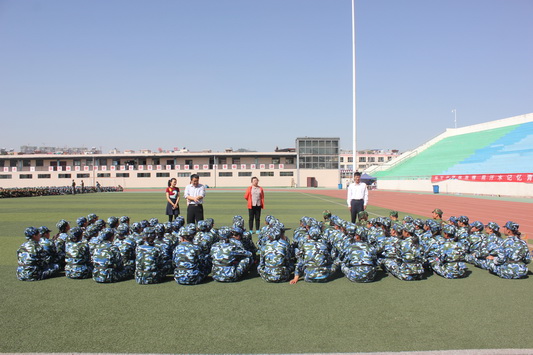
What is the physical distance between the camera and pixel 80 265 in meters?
6.82

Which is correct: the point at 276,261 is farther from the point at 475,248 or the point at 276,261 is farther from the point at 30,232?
the point at 475,248

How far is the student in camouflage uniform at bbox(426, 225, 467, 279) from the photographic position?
6.89 metres

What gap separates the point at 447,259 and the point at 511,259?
1.24 metres

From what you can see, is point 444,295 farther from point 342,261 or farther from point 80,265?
point 80,265

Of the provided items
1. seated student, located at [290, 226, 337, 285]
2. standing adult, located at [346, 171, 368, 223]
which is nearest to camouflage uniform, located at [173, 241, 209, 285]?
seated student, located at [290, 226, 337, 285]

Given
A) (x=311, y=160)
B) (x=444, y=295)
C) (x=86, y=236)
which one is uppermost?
(x=311, y=160)

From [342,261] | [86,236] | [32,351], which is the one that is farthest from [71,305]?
[342,261]

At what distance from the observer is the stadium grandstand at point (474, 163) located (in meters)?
34.2

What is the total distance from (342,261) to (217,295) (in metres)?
2.69

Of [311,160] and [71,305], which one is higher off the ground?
[311,160]

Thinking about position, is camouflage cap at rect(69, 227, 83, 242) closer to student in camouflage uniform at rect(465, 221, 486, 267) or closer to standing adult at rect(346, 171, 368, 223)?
standing adult at rect(346, 171, 368, 223)

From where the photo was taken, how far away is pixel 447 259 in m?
7.00

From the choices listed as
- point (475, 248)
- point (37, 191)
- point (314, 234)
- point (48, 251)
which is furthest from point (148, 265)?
point (37, 191)

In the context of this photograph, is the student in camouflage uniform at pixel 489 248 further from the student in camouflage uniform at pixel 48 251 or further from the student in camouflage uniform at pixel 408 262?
the student in camouflage uniform at pixel 48 251
